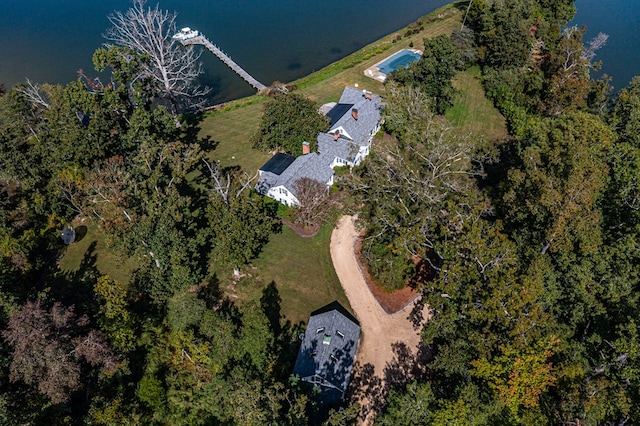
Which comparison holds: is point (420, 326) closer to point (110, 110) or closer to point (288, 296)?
point (288, 296)

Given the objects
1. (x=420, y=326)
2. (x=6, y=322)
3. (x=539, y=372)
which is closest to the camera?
(x=539, y=372)

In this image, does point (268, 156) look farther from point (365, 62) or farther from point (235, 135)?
point (365, 62)

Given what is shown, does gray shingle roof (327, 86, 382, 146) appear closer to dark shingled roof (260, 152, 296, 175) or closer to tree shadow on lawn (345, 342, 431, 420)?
dark shingled roof (260, 152, 296, 175)

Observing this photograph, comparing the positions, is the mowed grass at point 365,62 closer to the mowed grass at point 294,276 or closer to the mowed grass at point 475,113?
the mowed grass at point 475,113

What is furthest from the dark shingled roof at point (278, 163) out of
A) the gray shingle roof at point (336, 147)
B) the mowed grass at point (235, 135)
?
the gray shingle roof at point (336, 147)

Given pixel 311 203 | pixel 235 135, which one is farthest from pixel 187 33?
pixel 311 203

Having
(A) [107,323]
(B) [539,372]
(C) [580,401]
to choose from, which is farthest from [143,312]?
(C) [580,401]

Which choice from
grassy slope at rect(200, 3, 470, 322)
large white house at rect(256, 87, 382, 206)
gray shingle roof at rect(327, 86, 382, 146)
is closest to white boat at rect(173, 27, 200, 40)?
grassy slope at rect(200, 3, 470, 322)

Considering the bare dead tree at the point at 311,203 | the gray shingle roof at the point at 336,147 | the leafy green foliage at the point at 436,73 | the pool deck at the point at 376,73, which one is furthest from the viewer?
the pool deck at the point at 376,73
